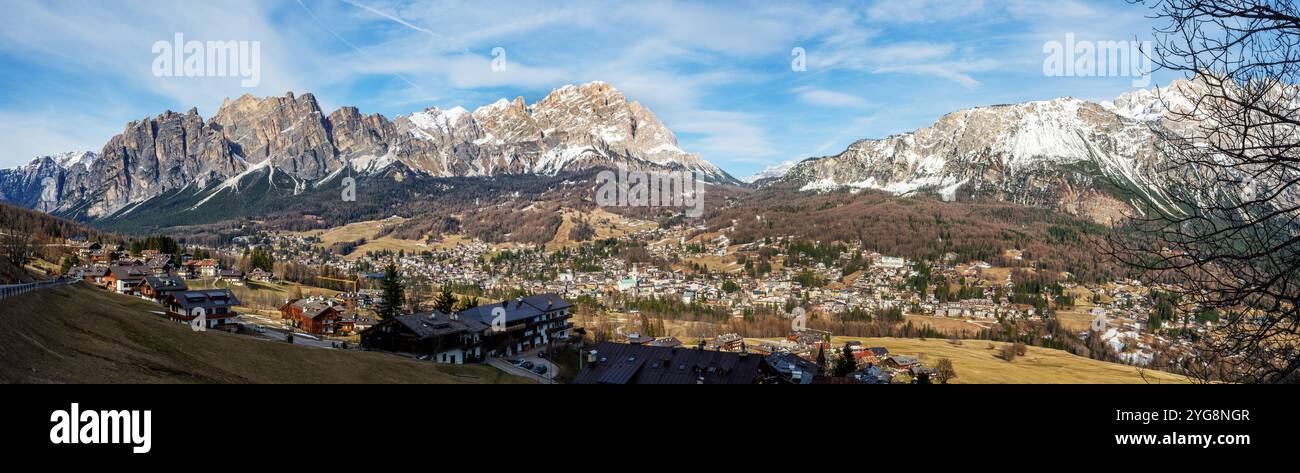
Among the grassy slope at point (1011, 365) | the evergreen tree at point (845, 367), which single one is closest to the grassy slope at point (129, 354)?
the evergreen tree at point (845, 367)

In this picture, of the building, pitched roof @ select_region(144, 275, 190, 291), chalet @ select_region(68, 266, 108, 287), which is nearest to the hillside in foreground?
the building

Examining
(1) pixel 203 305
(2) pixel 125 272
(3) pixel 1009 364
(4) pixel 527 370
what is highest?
(2) pixel 125 272

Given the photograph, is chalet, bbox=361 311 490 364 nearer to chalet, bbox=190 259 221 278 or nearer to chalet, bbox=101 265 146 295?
chalet, bbox=101 265 146 295

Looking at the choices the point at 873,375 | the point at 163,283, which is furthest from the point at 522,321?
the point at 163,283

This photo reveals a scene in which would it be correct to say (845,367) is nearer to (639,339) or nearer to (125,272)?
(639,339)

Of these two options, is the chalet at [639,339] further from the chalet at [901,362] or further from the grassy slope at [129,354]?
the grassy slope at [129,354]

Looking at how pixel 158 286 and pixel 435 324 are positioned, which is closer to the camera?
pixel 435 324
